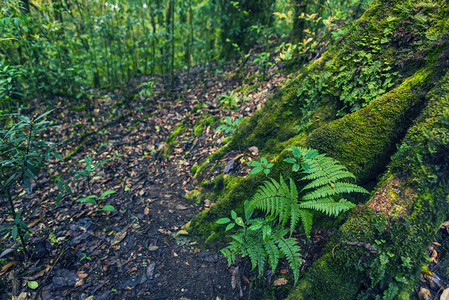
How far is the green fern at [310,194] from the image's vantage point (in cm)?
203

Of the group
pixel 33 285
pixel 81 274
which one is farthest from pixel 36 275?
pixel 81 274

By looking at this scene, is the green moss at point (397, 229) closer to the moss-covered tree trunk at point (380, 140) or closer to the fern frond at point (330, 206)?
the moss-covered tree trunk at point (380, 140)

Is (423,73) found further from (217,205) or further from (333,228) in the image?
(217,205)

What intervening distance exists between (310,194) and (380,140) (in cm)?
99

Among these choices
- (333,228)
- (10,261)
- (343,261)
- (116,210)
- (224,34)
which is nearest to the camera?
(343,261)

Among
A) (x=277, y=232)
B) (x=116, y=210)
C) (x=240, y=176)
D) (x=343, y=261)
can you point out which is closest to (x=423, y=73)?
(x=343, y=261)

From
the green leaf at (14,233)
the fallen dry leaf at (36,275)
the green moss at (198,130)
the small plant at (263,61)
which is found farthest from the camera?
the green moss at (198,130)

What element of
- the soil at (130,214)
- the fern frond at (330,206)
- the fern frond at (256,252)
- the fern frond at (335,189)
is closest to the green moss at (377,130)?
the fern frond at (335,189)

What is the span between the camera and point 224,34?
26.9ft

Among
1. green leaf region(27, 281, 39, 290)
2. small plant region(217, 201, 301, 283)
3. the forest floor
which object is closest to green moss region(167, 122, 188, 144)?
the forest floor

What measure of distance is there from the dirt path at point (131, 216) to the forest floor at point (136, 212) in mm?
14

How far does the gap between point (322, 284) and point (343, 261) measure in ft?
0.91

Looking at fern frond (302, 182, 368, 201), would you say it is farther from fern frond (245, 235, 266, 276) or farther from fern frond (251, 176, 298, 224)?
fern frond (245, 235, 266, 276)

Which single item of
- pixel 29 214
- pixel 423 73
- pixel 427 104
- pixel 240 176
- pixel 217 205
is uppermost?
pixel 423 73
